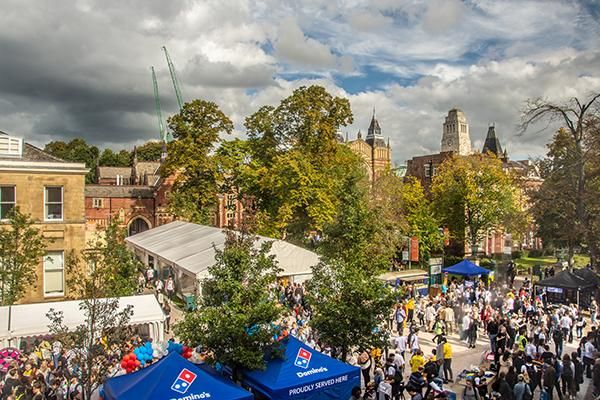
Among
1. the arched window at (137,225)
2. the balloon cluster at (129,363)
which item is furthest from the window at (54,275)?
the arched window at (137,225)

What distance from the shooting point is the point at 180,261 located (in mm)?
23156

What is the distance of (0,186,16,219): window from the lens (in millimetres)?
21312

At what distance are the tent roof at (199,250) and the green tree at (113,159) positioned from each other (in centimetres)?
7418

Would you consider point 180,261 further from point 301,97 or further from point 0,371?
point 301,97

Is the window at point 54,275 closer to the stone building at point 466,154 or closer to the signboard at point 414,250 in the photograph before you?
the signboard at point 414,250

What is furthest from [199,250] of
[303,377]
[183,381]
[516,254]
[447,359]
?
[516,254]

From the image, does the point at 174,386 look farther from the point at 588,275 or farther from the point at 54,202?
the point at 588,275

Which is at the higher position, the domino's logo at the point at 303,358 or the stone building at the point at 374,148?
the stone building at the point at 374,148

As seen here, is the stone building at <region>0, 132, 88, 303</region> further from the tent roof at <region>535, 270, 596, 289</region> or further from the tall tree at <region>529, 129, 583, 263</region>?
the tent roof at <region>535, 270, 596, 289</region>

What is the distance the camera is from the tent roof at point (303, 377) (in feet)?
30.4

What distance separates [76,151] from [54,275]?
259 feet

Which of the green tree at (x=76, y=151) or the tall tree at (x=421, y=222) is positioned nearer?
the tall tree at (x=421, y=222)

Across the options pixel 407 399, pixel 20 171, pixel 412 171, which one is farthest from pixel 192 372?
pixel 412 171

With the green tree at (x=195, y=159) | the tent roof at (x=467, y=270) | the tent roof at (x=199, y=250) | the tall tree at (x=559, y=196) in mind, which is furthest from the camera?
the green tree at (x=195, y=159)
